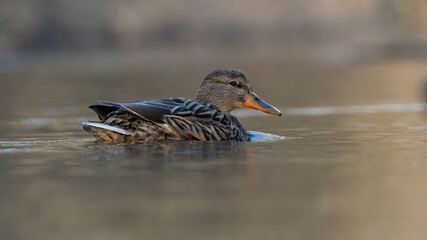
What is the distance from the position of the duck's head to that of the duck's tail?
1.45 metres

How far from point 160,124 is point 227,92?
4.57 ft

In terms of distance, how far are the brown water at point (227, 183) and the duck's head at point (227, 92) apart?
1.65 feet

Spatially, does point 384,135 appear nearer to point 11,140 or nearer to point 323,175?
point 323,175

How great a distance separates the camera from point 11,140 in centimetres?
850

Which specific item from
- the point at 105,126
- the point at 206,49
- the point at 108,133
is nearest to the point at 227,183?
the point at 105,126

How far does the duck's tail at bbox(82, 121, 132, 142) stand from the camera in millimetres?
7696

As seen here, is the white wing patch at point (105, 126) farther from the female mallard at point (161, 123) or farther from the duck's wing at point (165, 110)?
the duck's wing at point (165, 110)

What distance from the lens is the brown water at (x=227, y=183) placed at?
4.50 meters

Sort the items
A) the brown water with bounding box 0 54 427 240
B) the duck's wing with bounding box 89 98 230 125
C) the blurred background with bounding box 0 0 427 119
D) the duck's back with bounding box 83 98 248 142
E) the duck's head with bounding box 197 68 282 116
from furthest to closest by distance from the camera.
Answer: the blurred background with bounding box 0 0 427 119 < the duck's head with bounding box 197 68 282 116 < the duck's back with bounding box 83 98 248 142 < the duck's wing with bounding box 89 98 230 125 < the brown water with bounding box 0 54 427 240

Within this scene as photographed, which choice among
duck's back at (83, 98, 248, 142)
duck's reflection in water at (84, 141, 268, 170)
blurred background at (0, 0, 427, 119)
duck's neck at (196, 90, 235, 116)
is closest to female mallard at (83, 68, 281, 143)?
duck's back at (83, 98, 248, 142)

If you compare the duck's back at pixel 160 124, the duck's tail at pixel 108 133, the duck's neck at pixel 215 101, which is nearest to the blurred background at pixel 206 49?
the duck's neck at pixel 215 101

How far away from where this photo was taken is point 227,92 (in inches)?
357

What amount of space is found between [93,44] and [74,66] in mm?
6045

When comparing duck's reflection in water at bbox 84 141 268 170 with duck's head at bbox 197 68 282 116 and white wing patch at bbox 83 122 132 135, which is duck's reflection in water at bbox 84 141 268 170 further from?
duck's head at bbox 197 68 282 116
